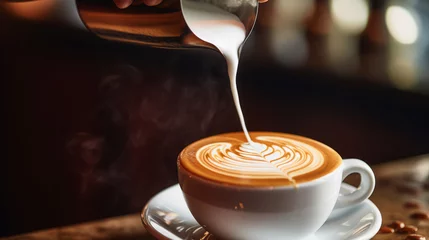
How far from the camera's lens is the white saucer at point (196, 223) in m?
0.64

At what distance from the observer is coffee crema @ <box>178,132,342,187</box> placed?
0.59 m

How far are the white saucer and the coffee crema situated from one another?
0.08m

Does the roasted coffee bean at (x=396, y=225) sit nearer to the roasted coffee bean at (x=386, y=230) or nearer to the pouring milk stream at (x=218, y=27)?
the roasted coffee bean at (x=386, y=230)

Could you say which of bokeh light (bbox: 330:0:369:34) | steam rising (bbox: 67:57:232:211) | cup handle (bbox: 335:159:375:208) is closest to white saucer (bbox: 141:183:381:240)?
cup handle (bbox: 335:159:375:208)

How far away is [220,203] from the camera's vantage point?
0.59m

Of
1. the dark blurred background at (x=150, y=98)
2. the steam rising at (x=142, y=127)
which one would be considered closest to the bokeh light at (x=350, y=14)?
the dark blurred background at (x=150, y=98)

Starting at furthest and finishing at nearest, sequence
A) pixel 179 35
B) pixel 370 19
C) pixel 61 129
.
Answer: pixel 370 19 → pixel 61 129 → pixel 179 35

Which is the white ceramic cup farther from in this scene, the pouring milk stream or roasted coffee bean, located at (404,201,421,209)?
roasted coffee bean, located at (404,201,421,209)

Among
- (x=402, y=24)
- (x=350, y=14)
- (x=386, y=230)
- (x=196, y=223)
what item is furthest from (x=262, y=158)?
(x=402, y=24)

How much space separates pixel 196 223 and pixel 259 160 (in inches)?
4.7

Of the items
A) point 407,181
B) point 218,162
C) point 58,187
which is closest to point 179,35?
point 218,162

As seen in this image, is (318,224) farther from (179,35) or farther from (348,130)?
(348,130)

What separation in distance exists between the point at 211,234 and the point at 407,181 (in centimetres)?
44

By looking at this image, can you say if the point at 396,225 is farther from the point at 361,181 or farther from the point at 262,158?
the point at 262,158
